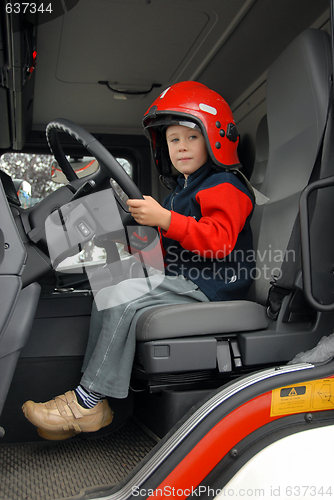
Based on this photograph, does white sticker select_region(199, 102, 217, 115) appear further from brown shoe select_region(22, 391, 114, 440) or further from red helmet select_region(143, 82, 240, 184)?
brown shoe select_region(22, 391, 114, 440)

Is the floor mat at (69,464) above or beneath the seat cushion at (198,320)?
beneath

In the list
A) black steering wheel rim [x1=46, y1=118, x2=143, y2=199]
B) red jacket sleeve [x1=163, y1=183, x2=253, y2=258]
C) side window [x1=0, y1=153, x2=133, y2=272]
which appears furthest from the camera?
side window [x1=0, y1=153, x2=133, y2=272]

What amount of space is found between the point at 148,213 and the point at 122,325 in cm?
33

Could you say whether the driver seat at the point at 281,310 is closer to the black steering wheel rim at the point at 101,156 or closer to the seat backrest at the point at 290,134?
the seat backrest at the point at 290,134

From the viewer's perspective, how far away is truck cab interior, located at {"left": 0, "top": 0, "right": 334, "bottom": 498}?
1.06 m

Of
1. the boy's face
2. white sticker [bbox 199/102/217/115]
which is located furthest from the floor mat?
white sticker [bbox 199/102/217/115]

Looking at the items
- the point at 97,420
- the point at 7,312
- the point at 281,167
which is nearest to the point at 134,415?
the point at 97,420

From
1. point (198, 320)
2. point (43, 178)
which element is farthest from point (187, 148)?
point (43, 178)

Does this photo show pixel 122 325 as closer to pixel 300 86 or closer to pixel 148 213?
pixel 148 213

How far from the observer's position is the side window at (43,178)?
1841 millimetres

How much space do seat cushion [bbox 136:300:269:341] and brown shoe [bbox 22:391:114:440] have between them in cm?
31

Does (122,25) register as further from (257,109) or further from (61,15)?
(257,109)

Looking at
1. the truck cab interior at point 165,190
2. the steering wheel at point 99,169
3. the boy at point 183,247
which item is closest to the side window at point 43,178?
the truck cab interior at point 165,190

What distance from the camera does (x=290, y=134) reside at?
134 centimetres
